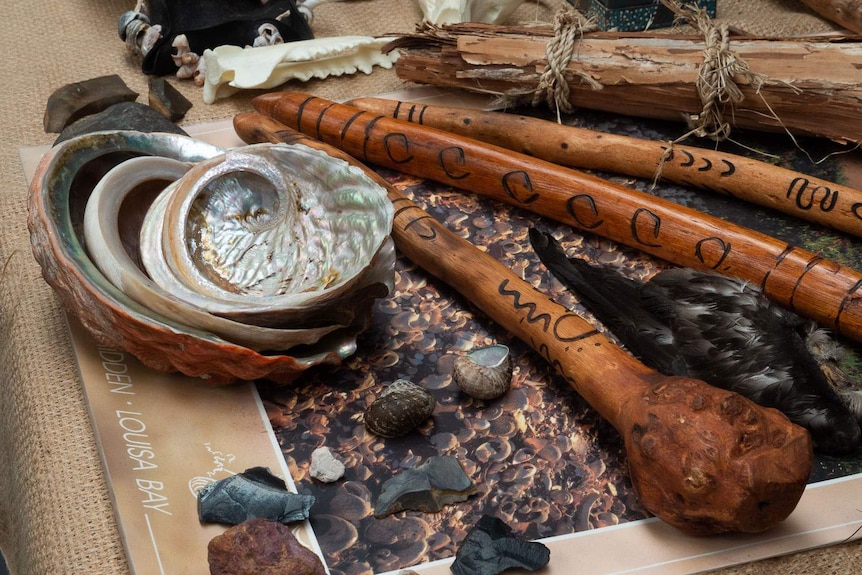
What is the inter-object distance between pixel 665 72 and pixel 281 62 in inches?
27.1

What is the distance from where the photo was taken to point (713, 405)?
0.90 metres

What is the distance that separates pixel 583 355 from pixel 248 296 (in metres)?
0.40

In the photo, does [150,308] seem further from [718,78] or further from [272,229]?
[718,78]

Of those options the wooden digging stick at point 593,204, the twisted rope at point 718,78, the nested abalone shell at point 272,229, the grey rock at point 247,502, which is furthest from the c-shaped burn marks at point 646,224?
the grey rock at point 247,502

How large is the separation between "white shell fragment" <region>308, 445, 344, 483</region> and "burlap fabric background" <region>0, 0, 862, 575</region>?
0.72 ft

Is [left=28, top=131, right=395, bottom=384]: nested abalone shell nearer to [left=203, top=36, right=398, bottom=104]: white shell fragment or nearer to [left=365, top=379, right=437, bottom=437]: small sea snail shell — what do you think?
[left=365, top=379, right=437, bottom=437]: small sea snail shell

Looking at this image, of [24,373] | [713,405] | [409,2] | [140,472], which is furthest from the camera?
[409,2]

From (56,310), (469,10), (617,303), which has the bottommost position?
(56,310)

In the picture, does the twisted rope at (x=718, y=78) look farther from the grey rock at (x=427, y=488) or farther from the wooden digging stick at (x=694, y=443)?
the grey rock at (x=427, y=488)

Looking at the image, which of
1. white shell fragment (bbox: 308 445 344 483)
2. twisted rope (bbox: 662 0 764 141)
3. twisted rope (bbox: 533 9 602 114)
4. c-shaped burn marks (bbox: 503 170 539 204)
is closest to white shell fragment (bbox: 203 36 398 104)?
twisted rope (bbox: 533 9 602 114)

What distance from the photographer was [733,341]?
3.52 ft

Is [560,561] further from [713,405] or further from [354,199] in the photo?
[354,199]

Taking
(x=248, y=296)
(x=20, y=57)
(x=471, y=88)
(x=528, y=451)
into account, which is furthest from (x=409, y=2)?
(x=528, y=451)

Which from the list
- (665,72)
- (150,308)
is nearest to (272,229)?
(150,308)
